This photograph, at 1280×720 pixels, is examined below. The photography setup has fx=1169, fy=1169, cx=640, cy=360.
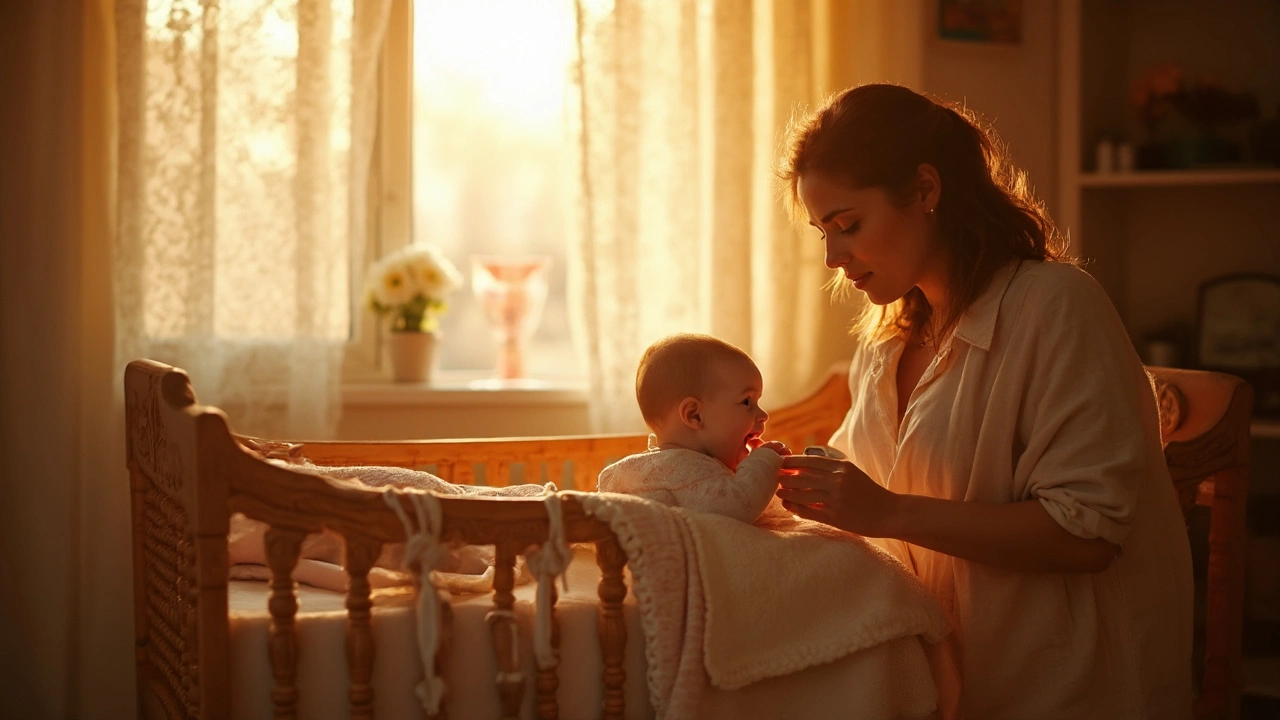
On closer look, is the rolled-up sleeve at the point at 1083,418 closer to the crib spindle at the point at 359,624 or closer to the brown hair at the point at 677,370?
the brown hair at the point at 677,370

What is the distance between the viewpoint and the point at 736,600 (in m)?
1.38

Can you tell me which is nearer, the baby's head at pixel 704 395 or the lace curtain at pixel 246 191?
the baby's head at pixel 704 395

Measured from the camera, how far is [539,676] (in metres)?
1.38

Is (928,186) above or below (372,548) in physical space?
above

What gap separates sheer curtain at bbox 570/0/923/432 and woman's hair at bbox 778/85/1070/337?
3.06 ft

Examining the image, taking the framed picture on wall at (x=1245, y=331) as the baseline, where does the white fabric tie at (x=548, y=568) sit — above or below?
below

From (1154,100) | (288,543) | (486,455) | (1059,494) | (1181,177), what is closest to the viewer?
(288,543)

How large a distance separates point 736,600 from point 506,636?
0.90 feet

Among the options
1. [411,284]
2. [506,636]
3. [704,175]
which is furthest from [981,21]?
[506,636]

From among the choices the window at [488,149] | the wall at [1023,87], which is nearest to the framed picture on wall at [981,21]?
the wall at [1023,87]

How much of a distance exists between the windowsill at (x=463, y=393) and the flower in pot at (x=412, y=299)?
6 centimetres

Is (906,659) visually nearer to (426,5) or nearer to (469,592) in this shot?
(469,592)

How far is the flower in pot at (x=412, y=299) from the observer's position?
105 inches

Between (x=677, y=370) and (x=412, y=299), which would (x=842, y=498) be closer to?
(x=677, y=370)
